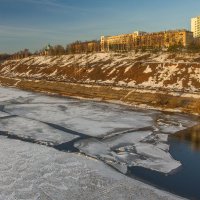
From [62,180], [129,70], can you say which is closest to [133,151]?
[62,180]

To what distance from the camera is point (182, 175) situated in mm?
22719

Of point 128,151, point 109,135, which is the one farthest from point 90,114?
point 128,151

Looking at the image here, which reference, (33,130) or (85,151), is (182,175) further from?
(33,130)

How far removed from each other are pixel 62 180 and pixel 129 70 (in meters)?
49.9

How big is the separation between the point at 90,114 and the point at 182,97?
13.6m

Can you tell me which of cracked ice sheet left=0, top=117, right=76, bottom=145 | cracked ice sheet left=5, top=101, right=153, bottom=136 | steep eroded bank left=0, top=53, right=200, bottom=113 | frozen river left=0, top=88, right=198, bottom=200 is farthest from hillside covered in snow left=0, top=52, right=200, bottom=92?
cracked ice sheet left=0, top=117, right=76, bottom=145

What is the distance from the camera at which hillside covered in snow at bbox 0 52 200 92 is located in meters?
58.8

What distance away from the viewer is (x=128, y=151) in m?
28.3

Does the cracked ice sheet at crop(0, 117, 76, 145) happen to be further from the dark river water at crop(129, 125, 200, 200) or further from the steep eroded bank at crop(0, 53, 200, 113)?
the steep eroded bank at crop(0, 53, 200, 113)

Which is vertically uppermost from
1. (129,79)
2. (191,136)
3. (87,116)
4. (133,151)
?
(129,79)

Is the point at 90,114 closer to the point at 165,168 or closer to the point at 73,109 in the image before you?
the point at 73,109

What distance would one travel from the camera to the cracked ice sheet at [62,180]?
1958 centimetres

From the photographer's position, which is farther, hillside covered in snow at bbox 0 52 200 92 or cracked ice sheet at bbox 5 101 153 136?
hillside covered in snow at bbox 0 52 200 92

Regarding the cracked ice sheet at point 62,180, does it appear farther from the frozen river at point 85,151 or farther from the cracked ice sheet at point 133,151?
the cracked ice sheet at point 133,151
